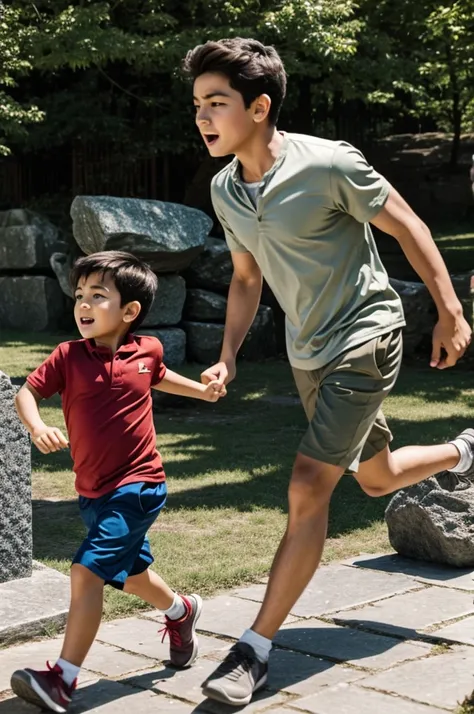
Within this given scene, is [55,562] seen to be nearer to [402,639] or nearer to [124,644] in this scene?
[124,644]

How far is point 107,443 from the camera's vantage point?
336 cm

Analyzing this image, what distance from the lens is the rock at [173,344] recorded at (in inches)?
465

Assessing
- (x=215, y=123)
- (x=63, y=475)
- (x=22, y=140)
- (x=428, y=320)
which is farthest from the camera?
(x=22, y=140)

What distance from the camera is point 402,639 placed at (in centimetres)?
382

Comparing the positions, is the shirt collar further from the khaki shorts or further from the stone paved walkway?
the stone paved walkway

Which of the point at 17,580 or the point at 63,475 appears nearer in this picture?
the point at 17,580

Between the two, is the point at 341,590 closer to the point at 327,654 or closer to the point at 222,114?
the point at 327,654

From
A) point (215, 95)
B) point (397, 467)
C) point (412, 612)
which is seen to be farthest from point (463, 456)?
point (215, 95)

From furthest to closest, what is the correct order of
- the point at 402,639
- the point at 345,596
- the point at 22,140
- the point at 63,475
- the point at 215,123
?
the point at 22,140 < the point at 63,475 < the point at 345,596 < the point at 402,639 < the point at 215,123

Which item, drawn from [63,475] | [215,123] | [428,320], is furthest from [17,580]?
[428,320]

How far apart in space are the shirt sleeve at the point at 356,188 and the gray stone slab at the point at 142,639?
152 centimetres

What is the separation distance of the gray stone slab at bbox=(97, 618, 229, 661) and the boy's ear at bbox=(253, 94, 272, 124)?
1.75m

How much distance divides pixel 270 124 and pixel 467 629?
184cm

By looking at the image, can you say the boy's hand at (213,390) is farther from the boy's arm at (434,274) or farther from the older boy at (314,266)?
the boy's arm at (434,274)
